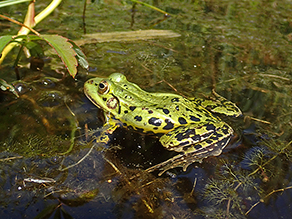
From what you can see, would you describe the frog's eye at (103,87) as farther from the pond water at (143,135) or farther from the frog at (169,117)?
the pond water at (143,135)

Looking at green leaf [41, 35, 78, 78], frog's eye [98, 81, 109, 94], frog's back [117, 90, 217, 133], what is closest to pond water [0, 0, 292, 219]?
frog's back [117, 90, 217, 133]

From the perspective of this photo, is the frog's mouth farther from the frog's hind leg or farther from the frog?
the frog's hind leg

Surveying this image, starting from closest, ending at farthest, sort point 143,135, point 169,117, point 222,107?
point 169,117, point 143,135, point 222,107

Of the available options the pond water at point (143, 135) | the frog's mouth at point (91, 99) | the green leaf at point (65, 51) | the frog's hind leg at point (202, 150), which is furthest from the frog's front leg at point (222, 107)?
the green leaf at point (65, 51)

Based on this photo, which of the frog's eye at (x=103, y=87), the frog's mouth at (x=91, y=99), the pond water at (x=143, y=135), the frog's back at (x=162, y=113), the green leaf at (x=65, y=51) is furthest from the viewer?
the frog's mouth at (x=91, y=99)

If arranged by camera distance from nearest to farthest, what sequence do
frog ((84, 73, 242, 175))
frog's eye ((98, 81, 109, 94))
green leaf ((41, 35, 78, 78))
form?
green leaf ((41, 35, 78, 78)) < frog ((84, 73, 242, 175)) < frog's eye ((98, 81, 109, 94))

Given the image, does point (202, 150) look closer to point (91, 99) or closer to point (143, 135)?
point (143, 135)

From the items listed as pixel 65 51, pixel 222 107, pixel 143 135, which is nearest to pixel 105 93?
pixel 143 135
